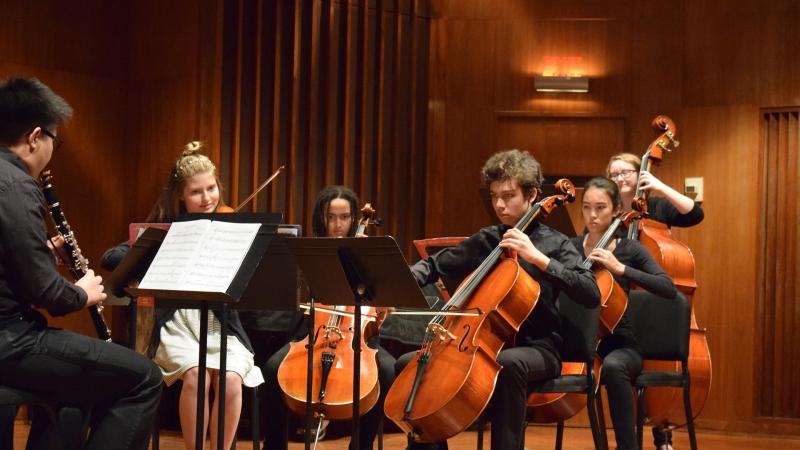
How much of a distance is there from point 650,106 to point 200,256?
377 centimetres

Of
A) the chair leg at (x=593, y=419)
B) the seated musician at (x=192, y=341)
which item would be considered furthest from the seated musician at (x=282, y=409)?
the chair leg at (x=593, y=419)

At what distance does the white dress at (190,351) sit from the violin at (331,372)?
0.47 feet

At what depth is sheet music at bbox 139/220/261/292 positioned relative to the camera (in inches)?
106

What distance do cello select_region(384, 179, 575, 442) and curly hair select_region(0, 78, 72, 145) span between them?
1.35 meters

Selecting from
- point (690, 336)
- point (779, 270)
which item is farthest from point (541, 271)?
point (779, 270)

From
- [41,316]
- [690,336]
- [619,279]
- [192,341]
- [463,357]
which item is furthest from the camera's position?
[690,336]

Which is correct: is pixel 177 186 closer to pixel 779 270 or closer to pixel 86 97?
pixel 86 97

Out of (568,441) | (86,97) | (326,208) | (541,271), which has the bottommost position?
(568,441)

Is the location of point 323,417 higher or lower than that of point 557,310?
lower

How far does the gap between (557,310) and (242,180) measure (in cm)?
236

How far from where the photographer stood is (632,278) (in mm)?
3896

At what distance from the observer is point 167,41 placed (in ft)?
17.3

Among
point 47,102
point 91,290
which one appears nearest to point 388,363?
point 91,290

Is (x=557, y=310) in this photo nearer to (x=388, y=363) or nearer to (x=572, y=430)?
(x=388, y=363)
